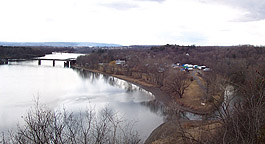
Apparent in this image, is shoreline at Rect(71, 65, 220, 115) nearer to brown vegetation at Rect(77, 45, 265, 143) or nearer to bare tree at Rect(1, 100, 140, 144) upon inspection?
brown vegetation at Rect(77, 45, 265, 143)

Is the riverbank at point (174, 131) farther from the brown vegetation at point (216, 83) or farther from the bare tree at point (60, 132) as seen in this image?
the bare tree at point (60, 132)

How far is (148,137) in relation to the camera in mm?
8016

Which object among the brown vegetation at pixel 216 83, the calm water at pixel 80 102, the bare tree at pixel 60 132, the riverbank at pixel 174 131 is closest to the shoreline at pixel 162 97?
the brown vegetation at pixel 216 83

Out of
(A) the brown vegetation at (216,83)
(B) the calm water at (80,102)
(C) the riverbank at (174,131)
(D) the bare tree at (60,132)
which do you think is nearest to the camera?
(D) the bare tree at (60,132)

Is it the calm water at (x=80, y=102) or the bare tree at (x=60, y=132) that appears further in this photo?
the calm water at (x=80, y=102)

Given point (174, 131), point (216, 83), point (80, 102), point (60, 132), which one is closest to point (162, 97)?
point (216, 83)

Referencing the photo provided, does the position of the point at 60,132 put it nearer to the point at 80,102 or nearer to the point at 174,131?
the point at 174,131

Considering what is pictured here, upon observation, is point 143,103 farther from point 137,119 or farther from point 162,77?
point 162,77

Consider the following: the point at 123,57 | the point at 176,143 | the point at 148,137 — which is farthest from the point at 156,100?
the point at 123,57

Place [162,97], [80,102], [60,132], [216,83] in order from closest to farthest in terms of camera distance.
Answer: [60,132] < [80,102] < [216,83] < [162,97]

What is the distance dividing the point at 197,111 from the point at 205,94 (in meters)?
2.00

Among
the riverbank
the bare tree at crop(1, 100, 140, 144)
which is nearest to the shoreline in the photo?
the riverbank

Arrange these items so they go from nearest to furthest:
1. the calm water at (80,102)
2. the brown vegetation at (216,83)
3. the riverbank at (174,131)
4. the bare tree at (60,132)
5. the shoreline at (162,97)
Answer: the bare tree at (60,132), the brown vegetation at (216,83), the riverbank at (174,131), the calm water at (80,102), the shoreline at (162,97)

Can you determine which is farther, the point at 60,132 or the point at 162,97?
the point at 162,97
